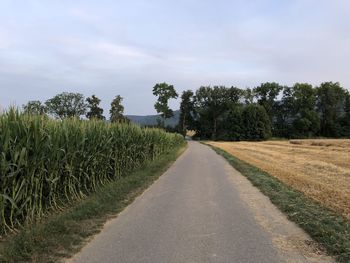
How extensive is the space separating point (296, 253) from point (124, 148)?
1179 centimetres

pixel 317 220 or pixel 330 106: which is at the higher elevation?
pixel 330 106

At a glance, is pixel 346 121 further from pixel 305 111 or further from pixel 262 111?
pixel 262 111

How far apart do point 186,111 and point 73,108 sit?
119 m

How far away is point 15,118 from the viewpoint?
822 centimetres

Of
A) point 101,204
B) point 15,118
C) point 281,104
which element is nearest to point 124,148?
point 101,204

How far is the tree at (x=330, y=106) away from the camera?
131 metres

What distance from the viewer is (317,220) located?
8.34 m

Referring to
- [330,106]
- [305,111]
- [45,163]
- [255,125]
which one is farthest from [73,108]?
[330,106]

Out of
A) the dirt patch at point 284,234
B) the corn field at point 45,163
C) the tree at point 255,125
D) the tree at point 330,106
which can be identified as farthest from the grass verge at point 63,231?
the tree at point 330,106

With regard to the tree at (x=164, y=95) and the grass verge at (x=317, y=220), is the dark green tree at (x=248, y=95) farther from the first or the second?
the grass verge at (x=317, y=220)

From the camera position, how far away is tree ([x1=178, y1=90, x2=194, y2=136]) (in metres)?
145

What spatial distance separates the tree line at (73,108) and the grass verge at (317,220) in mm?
6048

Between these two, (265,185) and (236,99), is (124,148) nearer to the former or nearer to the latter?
(265,185)

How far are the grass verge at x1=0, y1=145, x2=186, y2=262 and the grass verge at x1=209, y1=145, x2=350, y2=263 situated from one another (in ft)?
12.2
